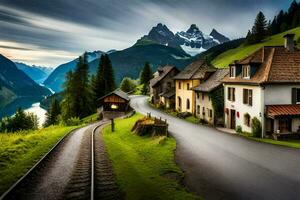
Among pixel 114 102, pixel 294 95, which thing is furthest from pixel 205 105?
pixel 114 102

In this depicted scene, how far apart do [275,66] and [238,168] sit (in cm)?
1844

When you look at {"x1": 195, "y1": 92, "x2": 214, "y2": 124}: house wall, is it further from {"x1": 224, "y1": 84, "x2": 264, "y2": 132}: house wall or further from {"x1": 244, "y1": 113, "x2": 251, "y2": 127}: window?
{"x1": 244, "y1": 113, "x2": 251, "y2": 127}: window

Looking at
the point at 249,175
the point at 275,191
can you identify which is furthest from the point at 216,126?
the point at 275,191

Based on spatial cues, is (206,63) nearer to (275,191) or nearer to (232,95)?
(232,95)

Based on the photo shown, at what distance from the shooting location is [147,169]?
18.1 meters

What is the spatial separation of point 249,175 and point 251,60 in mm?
21329

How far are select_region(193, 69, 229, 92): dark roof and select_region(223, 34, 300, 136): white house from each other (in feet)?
20.7

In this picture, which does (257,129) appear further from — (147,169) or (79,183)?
(79,183)

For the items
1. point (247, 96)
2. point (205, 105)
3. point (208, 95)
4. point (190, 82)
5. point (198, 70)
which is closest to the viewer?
point (247, 96)

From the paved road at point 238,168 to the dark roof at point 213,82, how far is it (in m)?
14.8

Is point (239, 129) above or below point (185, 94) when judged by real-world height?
below

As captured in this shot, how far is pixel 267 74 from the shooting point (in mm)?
33156

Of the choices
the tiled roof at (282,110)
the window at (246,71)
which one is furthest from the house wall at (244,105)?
the window at (246,71)

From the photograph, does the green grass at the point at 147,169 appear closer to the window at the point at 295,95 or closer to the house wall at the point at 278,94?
the house wall at the point at 278,94
